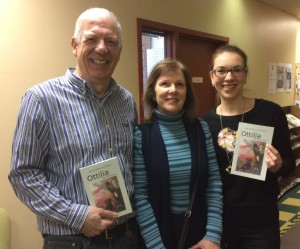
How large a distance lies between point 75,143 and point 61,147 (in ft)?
0.19

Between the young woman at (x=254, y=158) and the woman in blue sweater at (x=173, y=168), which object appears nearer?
the woman in blue sweater at (x=173, y=168)

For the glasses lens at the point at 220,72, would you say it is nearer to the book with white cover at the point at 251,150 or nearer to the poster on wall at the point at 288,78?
the book with white cover at the point at 251,150

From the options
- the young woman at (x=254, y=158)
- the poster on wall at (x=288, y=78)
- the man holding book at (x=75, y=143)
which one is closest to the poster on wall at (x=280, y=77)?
the poster on wall at (x=288, y=78)

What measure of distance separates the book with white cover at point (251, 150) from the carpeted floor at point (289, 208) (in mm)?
2579

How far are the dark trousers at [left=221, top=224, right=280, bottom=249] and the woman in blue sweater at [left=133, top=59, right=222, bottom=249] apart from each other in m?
0.21

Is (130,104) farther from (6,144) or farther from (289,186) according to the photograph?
(289,186)

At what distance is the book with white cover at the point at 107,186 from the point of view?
1.32 m

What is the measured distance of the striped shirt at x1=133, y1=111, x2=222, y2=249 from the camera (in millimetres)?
1538

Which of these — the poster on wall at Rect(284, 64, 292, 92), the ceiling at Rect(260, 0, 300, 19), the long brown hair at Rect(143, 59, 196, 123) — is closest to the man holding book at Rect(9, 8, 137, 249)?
the long brown hair at Rect(143, 59, 196, 123)

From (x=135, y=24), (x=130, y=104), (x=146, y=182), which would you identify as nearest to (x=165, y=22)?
(x=135, y=24)

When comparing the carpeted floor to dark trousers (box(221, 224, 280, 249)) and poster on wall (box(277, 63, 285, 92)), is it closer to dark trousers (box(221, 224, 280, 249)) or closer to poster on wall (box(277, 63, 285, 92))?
poster on wall (box(277, 63, 285, 92))

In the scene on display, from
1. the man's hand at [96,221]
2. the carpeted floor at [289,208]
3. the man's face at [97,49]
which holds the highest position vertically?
the man's face at [97,49]

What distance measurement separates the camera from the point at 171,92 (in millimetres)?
1614

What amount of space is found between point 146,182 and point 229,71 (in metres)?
0.79
